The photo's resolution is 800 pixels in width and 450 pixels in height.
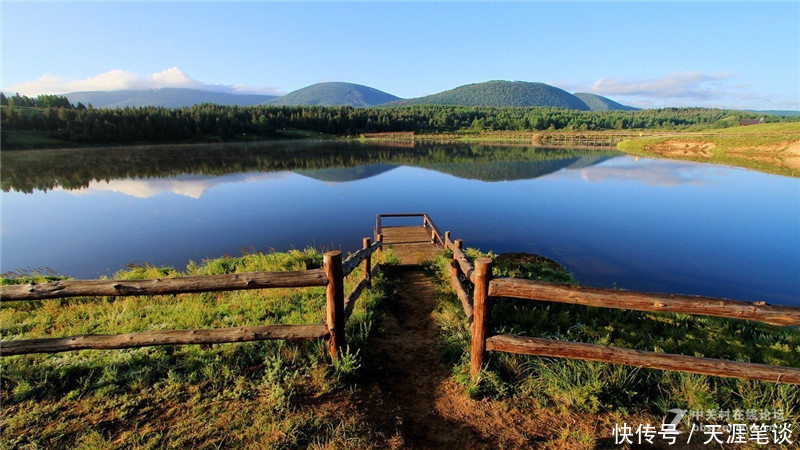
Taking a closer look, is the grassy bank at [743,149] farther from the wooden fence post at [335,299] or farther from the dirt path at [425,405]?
the wooden fence post at [335,299]

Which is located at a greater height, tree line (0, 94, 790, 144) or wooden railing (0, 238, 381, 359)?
tree line (0, 94, 790, 144)

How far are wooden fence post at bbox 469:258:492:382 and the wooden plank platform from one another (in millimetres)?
6205

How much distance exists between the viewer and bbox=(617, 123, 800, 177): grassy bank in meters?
44.3

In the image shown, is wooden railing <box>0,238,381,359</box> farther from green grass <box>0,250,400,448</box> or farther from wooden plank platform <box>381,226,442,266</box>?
wooden plank platform <box>381,226,442,266</box>

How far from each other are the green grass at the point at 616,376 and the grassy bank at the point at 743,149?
1687 inches

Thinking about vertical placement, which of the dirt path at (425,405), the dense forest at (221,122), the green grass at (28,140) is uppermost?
the dense forest at (221,122)

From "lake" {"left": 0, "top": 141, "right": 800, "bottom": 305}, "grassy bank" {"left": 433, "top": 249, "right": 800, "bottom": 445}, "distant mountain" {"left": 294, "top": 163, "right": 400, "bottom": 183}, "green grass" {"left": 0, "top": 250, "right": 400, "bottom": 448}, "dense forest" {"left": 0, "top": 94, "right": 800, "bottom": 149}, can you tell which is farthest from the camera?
"dense forest" {"left": 0, "top": 94, "right": 800, "bottom": 149}

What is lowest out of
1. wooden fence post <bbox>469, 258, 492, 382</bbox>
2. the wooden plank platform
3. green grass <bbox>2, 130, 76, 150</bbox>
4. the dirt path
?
the wooden plank platform

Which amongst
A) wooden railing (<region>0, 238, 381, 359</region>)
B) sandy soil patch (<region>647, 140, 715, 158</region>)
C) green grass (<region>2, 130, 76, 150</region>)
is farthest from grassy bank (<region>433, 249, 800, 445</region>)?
green grass (<region>2, 130, 76, 150</region>)

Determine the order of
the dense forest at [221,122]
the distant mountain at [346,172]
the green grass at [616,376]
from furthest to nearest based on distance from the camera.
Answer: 1. the dense forest at [221,122]
2. the distant mountain at [346,172]
3. the green grass at [616,376]

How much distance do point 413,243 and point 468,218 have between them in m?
10.2

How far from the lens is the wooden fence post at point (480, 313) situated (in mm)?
4965

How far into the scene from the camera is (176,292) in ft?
16.2

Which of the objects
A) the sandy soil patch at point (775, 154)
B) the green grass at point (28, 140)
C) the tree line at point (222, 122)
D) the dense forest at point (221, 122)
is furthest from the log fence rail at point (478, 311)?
the tree line at point (222, 122)
